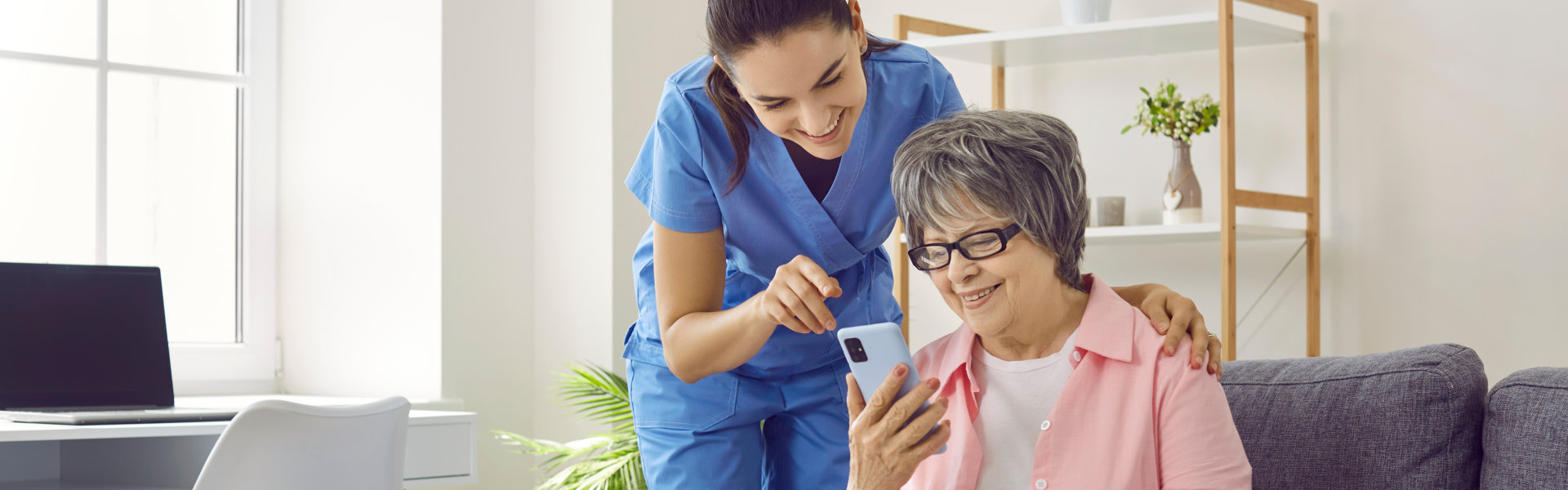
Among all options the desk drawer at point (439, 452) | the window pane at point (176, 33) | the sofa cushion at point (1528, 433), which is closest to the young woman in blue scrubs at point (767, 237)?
the sofa cushion at point (1528, 433)

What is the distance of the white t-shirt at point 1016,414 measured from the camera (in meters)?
1.33

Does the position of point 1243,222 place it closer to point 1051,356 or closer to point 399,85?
point 1051,356

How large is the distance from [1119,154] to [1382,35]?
2.07 ft

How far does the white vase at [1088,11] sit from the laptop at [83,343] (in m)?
1.95

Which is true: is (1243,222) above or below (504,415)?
above

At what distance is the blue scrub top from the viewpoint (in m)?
1.49

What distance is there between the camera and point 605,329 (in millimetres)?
Result: 3232

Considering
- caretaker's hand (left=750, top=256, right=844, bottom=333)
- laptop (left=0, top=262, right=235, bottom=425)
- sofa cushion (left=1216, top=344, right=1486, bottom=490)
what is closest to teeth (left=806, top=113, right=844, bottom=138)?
caretaker's hand (left=750, top=256, right=844, bottom=333)

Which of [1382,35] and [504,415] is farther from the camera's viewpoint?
[504,415]

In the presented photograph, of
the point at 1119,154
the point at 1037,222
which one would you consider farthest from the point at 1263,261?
the point at 1037,222

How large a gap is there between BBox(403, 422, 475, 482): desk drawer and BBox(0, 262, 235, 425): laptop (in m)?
0.32

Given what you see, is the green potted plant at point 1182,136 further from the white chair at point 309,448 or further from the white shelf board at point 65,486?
the white shelf board at point 65,486

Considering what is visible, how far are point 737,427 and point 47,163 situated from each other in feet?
7.94

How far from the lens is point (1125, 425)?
126 cm
